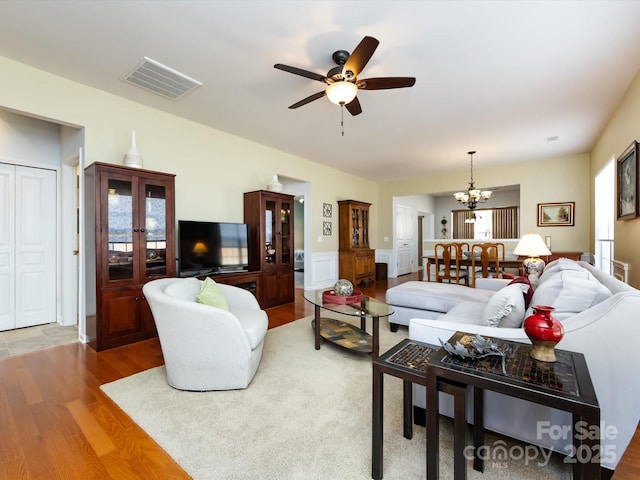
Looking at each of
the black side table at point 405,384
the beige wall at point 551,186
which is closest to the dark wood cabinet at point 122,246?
the black side table at point 405,384

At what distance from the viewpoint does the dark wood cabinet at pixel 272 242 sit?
14.9ft

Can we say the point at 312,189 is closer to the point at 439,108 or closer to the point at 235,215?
the point at 235,215

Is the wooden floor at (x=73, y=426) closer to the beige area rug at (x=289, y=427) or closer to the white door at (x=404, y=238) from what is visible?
the beige area rug at (x=289, y=427)

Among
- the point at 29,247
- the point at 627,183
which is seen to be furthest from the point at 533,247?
the point at 29,247

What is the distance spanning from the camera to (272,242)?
479 cm

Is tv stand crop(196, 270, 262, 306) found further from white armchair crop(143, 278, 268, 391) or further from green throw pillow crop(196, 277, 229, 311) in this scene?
white armchair crop(143, 278, 268, 391)

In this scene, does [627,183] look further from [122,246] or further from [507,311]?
[122,246]

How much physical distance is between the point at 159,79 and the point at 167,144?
101cm

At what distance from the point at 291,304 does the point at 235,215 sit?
172 cm

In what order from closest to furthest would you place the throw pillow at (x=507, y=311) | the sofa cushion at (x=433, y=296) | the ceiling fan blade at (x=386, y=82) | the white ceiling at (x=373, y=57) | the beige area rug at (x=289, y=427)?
the beige area rug at (x=289, y=427) < the throw pillow at (x=507, y=311) < the white ceiling at (x=373, y=57) < the ceiling fan blade at (x=386, y=82) < the sofa cushion at (x=433, y=296)

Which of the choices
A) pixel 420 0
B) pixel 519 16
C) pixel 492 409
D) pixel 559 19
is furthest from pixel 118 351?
pixel 559 19

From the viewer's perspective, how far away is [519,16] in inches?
84.1

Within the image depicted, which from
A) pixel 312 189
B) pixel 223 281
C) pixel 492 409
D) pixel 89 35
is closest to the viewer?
pixel 492 409

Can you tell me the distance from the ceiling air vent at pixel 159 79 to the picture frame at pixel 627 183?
4426 millimetres
